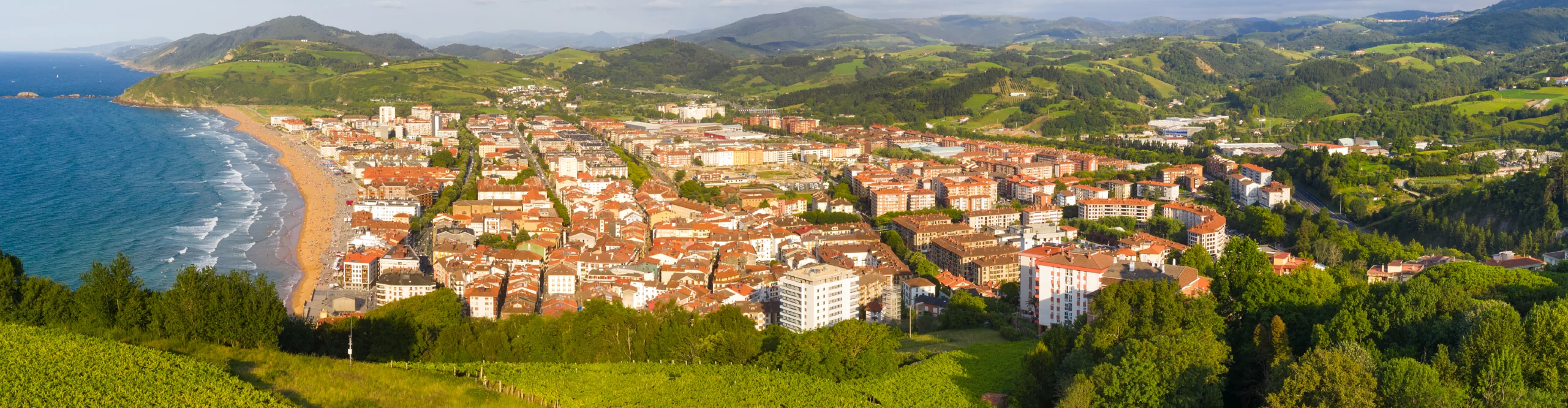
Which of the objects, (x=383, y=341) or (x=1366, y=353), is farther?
(x=383, y=341)

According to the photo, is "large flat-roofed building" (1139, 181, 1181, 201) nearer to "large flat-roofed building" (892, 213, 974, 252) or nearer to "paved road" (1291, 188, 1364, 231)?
"paved road" (1291, 188, 1364, 231)

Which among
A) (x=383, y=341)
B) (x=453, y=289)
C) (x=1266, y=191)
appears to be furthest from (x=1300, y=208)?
(x=383, y=341)

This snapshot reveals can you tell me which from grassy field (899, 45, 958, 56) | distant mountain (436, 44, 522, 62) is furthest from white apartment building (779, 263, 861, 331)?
distant mountain (436, 44, 522, 62)

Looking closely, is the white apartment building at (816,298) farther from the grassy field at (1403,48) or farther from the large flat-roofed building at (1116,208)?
the grassy field at (1403,48)

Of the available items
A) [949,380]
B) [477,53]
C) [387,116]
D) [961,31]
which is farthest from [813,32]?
[949,380]

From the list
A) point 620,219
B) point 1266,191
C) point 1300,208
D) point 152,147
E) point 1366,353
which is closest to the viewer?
point 1366,353

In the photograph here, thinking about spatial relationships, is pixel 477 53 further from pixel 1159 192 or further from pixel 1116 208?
pixel 1116 208

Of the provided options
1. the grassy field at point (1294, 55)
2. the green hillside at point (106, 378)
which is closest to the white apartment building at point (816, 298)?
the green hillside at point (106, 378)

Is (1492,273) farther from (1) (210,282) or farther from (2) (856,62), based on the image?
(2) (856,62)
